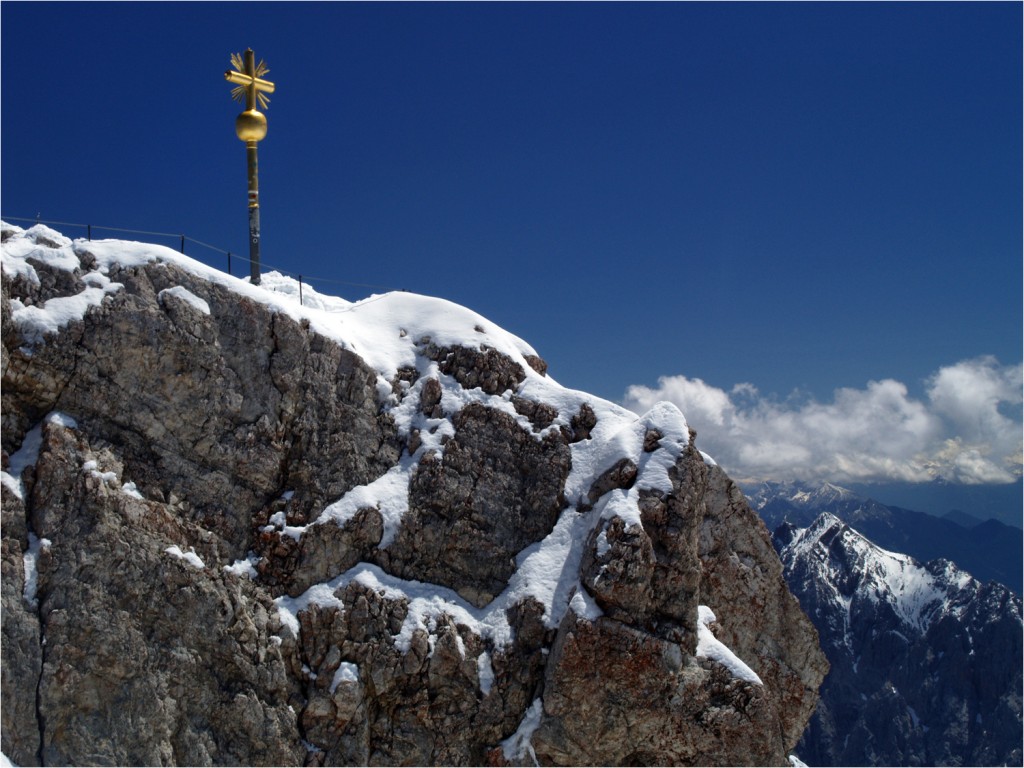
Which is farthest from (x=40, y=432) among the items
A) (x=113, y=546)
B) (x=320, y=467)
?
(x=320, y=467)

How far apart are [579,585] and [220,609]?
13.7 metres

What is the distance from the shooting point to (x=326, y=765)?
30422mm

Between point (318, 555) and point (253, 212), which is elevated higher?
point (253, 212)

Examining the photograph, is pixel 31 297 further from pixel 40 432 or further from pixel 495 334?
pixel 495 334

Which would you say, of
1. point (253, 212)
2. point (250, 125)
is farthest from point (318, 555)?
point (250, 125)

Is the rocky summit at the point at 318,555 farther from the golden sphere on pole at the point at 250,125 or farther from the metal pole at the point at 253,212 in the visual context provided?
the golden sphere on pole at the point at 250,125

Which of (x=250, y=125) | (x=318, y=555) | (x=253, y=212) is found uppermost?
(x=250, y=125)

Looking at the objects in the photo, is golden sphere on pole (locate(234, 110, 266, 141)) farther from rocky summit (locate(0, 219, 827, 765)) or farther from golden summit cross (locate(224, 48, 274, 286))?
rocky summit (locate(0, 219, 827, 765))

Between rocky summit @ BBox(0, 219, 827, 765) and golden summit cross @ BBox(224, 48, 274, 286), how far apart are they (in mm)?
6856

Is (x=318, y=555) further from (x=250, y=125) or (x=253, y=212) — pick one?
(x=250, y=125)

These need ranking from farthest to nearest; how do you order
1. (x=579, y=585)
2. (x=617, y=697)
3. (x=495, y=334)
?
(x=495, y=334)
(x=579, y=585)
(x=617, y=697)

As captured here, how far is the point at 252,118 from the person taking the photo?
137ft

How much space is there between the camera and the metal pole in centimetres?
4244

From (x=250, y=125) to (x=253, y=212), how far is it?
4183 millimetres
